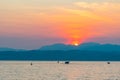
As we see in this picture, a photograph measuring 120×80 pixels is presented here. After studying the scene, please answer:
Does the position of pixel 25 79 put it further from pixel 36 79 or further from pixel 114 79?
pixel 114 79

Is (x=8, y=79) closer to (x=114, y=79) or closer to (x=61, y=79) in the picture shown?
(x=61, y=79)

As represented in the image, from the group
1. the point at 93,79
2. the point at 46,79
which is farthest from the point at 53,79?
the point at 93,79

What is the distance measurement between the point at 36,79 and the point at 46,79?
2004 mm

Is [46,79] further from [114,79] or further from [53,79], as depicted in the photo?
[114,79]

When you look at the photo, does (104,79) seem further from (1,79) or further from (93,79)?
(1,79)

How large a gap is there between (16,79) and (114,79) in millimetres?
19647

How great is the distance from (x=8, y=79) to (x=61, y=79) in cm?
1059

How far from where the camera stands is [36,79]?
98000mm

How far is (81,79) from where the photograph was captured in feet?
327

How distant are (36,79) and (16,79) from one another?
13.1 ft

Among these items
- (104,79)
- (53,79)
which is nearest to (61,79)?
(53,79)

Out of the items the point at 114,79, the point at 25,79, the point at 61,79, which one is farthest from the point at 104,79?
the point at 25,79

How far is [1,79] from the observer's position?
96.3 meters

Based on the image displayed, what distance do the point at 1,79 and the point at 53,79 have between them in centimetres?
1030
